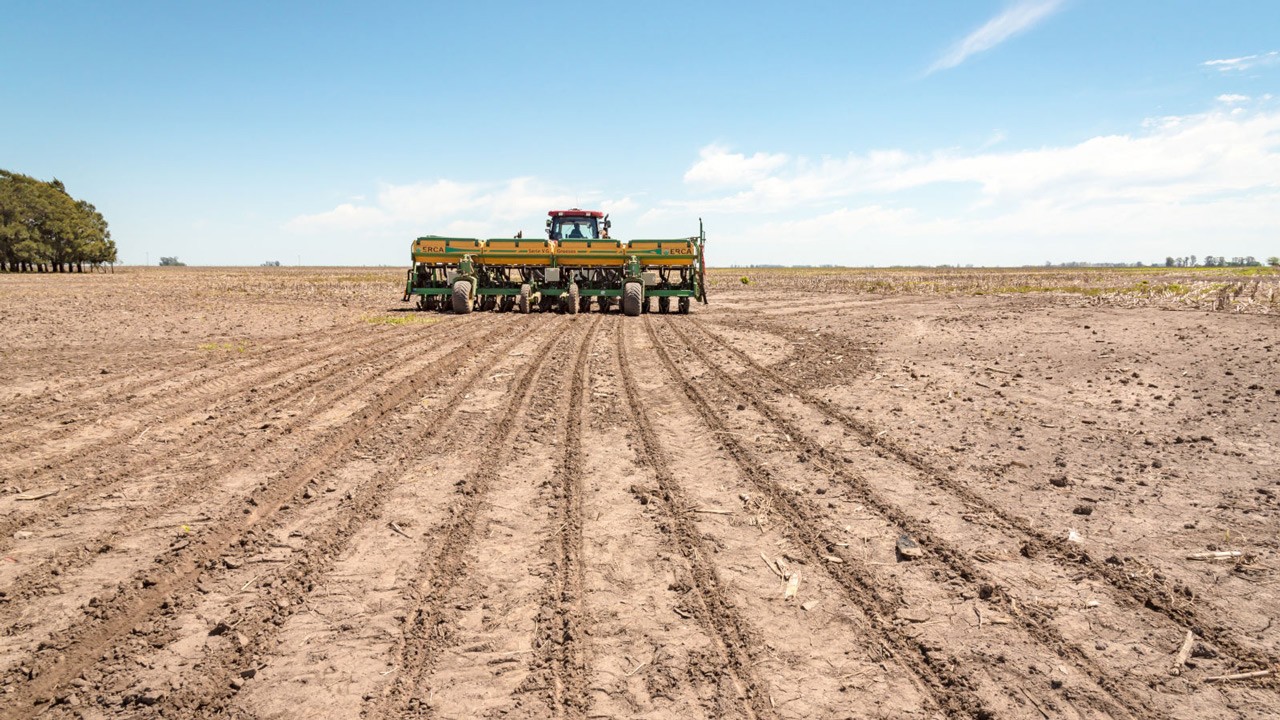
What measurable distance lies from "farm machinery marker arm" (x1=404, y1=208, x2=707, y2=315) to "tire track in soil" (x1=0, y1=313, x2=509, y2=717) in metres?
15.4

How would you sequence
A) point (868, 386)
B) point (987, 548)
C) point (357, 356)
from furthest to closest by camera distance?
1. point (357, 356)
2. point (868, 386)
3. point (987, 548)

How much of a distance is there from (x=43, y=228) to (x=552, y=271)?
68946mm

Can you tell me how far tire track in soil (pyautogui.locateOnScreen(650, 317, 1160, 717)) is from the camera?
2.81m

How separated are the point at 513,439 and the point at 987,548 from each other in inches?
163

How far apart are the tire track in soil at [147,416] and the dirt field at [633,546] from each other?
52 mm

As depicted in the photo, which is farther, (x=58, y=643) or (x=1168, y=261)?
(x=1168, y=261)

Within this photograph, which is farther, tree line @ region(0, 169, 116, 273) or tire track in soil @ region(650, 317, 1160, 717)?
tree line @ region(0, 169, 116, 273)

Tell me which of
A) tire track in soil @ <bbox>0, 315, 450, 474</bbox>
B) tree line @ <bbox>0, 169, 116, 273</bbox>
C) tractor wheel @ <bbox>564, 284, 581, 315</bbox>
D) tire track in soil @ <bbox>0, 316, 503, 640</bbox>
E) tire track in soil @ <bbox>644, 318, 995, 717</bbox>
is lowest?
tire track in soil @ <bbox>644, 318, 995, 717</bbox>

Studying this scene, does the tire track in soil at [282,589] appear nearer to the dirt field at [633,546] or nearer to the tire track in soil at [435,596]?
the dirt field at [633,546]

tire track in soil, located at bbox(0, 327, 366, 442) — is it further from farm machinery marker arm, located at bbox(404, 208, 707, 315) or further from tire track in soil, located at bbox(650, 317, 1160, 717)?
farm machinery marker arm, located at bbox(404, 208, 707, 315)

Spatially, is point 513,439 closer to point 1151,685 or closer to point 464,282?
point 1151,685

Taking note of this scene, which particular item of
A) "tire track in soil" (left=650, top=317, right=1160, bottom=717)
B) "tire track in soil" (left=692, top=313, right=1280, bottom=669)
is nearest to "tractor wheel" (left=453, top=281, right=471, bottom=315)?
"tire track in soil" (left=650, top=317, right=1160, bottom=717)

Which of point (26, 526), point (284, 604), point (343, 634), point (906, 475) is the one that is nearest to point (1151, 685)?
point (906, 475)

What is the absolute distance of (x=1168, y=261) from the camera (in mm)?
176250
